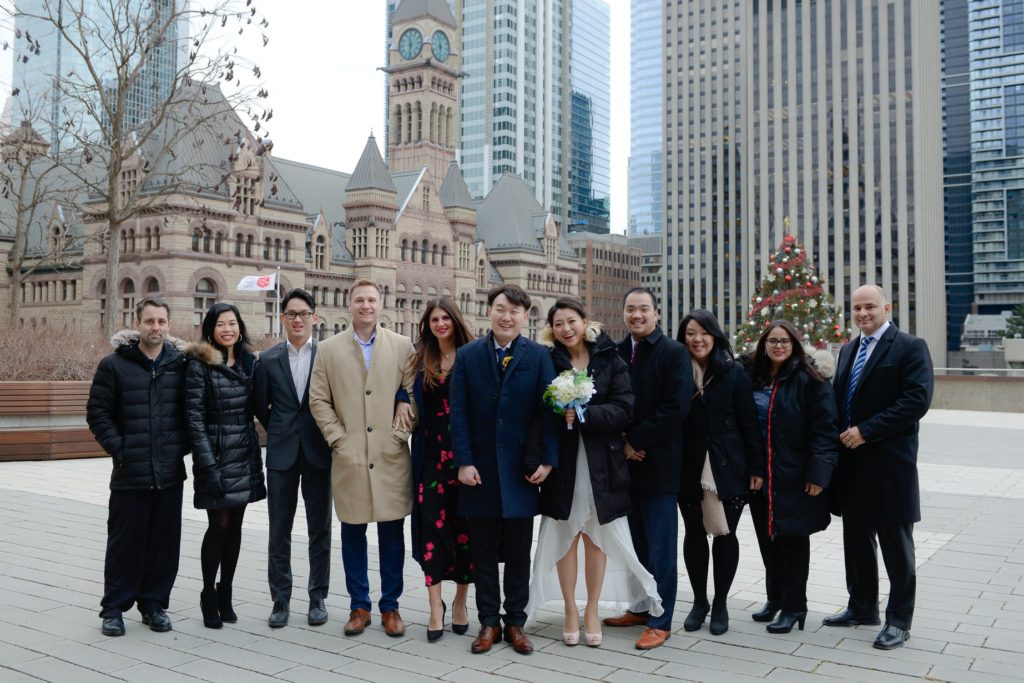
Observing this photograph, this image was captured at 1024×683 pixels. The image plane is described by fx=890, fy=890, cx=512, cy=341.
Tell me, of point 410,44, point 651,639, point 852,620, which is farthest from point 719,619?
point 410,44

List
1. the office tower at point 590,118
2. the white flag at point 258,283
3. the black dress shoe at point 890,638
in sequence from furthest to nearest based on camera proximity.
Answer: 1. the office tower at point 590,118
2. the white flag at point 258,283
3. the black dress shoe at point 890,638

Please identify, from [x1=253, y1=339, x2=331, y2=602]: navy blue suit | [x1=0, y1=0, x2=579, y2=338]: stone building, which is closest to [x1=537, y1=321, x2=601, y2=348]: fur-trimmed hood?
[x1=253, y1=339, x2=331, y2=602]: navy blue suit

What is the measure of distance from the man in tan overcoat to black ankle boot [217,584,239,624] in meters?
0.83

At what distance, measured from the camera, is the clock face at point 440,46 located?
95375 millimetres

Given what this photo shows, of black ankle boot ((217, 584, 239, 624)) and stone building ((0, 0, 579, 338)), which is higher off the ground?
stone building ((0, 0, 579, 338))

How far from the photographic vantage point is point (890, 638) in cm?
569

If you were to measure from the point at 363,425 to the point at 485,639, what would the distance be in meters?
1.68

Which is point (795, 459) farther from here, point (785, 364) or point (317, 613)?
point (317, 613)

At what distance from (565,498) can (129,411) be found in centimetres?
300

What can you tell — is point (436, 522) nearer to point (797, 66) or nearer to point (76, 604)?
point (76, 604)

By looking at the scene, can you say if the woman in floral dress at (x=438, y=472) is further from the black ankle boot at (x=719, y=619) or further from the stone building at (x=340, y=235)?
the stone building at (x=340, y=235)

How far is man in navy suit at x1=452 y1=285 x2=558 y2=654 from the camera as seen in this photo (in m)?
5.73

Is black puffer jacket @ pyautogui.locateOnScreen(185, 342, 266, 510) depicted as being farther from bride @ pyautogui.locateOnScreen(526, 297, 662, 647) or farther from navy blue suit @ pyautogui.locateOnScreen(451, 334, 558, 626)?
bride @ pyautogui.locateOnScreen(526, 297, 662, 647)

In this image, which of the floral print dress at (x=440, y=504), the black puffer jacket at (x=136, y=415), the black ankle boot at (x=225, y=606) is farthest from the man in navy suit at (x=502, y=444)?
the black puffer jacket at (x=136, y=415)
